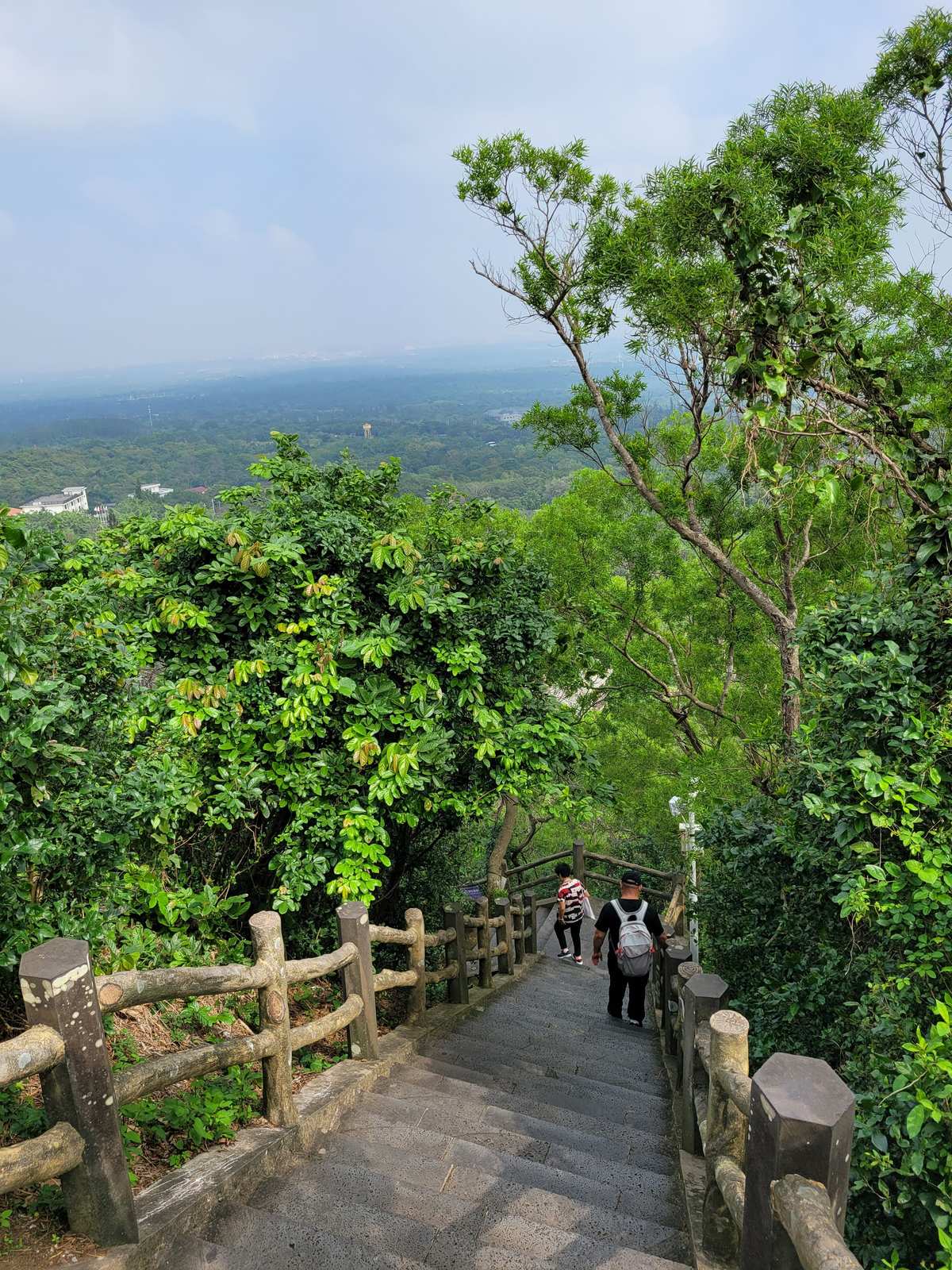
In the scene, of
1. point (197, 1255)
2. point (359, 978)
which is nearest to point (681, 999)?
point (359, 978)

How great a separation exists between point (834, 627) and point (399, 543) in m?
3.16

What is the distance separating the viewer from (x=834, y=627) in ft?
13.9

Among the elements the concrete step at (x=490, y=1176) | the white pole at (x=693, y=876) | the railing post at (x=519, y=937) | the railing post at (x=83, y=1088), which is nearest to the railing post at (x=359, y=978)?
the concrete step at (x=490, y=1176)

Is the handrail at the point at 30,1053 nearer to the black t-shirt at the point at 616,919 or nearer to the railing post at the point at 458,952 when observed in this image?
the railing post at the point at 458,952

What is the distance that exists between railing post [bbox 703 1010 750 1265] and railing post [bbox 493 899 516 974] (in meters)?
5.57

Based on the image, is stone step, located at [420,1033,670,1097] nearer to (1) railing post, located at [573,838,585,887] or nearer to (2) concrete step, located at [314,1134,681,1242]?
(2) concrete step, located at [314,1134,681,1242]

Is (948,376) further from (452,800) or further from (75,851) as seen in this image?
(75,851)

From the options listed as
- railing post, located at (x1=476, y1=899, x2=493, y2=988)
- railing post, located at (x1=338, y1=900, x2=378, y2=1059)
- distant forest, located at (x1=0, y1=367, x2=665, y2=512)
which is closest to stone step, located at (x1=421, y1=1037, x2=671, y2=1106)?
railing post, located at (x1=338, y1=900, x2=378, y2=1059)

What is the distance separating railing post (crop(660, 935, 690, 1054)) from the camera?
20.0 feet

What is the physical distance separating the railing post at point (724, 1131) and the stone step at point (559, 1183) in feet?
1.98

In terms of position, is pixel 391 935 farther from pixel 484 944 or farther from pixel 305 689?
pixel 484 944

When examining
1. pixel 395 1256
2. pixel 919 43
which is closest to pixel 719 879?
pixel 395 1256

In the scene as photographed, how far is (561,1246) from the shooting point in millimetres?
3014

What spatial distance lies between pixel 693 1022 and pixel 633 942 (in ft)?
9.80
